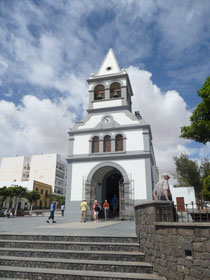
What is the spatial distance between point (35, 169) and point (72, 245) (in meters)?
58.4

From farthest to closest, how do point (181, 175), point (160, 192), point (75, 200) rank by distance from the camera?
point (181, 175), point (75, 200), point (160, 192)

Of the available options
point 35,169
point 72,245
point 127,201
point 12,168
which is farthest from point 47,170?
point 72,245

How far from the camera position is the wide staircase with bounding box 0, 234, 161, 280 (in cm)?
535

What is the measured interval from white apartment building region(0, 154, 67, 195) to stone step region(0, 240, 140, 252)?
5441cm

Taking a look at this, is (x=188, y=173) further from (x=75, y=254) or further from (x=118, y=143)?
(x=75, y=254)

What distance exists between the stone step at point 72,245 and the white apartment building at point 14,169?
58.2 meters

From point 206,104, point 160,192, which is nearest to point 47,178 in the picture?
point 206,104

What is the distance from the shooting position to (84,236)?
6.80 m

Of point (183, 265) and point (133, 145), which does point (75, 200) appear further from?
point (183, 265)

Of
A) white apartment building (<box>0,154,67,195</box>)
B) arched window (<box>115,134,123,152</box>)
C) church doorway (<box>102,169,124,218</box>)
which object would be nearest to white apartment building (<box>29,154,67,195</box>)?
white apartment building (<box>0,154,67,195</box>)

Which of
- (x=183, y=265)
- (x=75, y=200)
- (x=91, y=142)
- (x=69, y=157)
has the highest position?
(x=91, y=142)

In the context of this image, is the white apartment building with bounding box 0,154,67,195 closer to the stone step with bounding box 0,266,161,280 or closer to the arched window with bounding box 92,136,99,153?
the arched window with bounding box 92,136,99,153

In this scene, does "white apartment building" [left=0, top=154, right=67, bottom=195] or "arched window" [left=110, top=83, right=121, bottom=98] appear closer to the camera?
"arched window" [left=110, top=83, right=121, bottom=98]

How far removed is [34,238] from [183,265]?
485 cm
